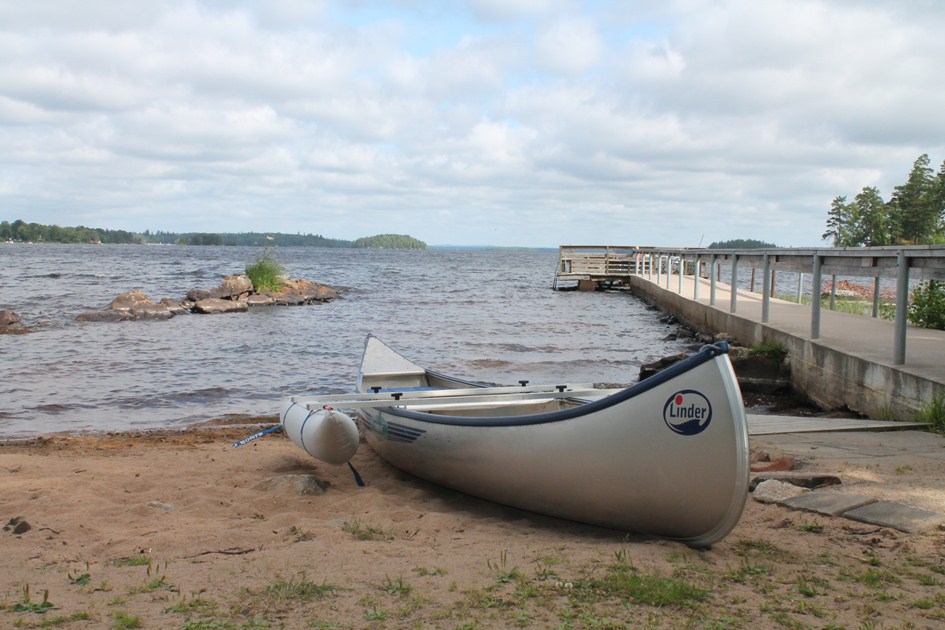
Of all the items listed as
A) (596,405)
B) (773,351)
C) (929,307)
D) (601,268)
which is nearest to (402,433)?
(596,405)

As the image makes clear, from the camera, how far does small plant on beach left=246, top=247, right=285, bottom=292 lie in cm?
3016

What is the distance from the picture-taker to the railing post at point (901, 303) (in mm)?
7824

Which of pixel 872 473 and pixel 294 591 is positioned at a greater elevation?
pixel 872 473

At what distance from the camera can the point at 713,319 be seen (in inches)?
689

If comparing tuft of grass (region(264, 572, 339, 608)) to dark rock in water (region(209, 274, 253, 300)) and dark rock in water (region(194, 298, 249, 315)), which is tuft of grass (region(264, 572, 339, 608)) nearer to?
dark rock in water (region(194, 298, 249, 315))

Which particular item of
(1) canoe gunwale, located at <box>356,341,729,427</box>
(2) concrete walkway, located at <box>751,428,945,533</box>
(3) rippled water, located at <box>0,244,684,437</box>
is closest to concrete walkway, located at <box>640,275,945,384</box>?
(2) concrete walkway, located at <box>751,428,945,533</box>

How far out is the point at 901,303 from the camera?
7812mm

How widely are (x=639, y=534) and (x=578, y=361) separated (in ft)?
36.7

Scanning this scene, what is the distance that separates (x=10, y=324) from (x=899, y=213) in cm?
4922

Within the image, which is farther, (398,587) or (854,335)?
(854,335)

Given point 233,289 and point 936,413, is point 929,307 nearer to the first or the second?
point 936,413

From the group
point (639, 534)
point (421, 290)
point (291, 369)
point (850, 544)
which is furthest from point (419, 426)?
point (421, 290)

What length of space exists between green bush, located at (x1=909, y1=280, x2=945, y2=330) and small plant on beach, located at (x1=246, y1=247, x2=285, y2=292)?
75.0 ft

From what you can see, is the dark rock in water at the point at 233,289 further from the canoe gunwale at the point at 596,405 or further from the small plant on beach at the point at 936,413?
the small plant on beach at the point at 936,413
